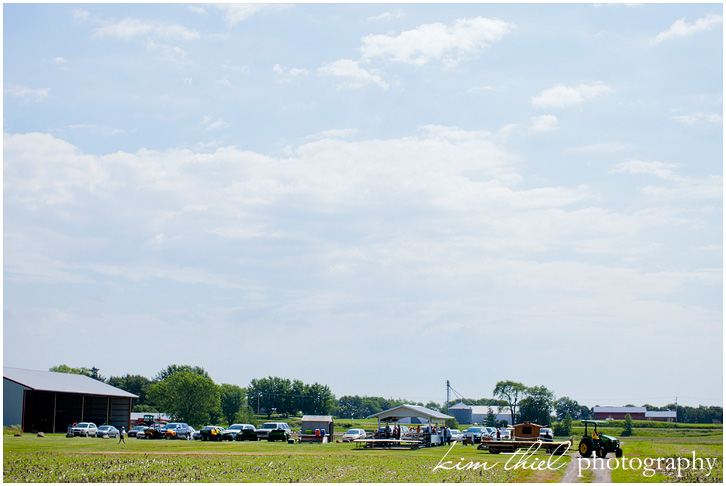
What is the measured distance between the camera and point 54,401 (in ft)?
189

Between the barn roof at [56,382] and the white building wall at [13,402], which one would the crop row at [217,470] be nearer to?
the white building wall at [13,402]

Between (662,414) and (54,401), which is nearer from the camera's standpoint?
(54,401)

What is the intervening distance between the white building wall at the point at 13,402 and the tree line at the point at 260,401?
34712 millimetres

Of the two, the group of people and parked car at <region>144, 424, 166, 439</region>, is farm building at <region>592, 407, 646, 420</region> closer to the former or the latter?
the group of people

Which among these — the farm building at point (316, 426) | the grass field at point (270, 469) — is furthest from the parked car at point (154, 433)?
the grass field at point (270, 469)

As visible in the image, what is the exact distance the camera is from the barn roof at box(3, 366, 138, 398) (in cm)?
5450

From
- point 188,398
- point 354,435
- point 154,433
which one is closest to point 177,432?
point 154,433

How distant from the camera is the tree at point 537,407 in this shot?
289ft

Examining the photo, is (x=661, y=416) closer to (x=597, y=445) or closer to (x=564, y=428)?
(x=564, y=428)

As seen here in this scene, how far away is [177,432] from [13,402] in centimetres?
1250

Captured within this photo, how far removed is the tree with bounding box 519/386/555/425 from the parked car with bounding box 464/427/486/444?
34796 millimetres

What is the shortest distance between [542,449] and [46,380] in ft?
137

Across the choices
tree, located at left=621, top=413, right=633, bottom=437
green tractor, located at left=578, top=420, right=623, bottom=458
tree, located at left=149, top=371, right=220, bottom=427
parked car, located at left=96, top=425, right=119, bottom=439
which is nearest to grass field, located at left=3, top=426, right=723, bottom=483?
green tractor, located at left=578, top=420, right=623, bottom=458

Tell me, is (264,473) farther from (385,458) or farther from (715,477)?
(715,477)
